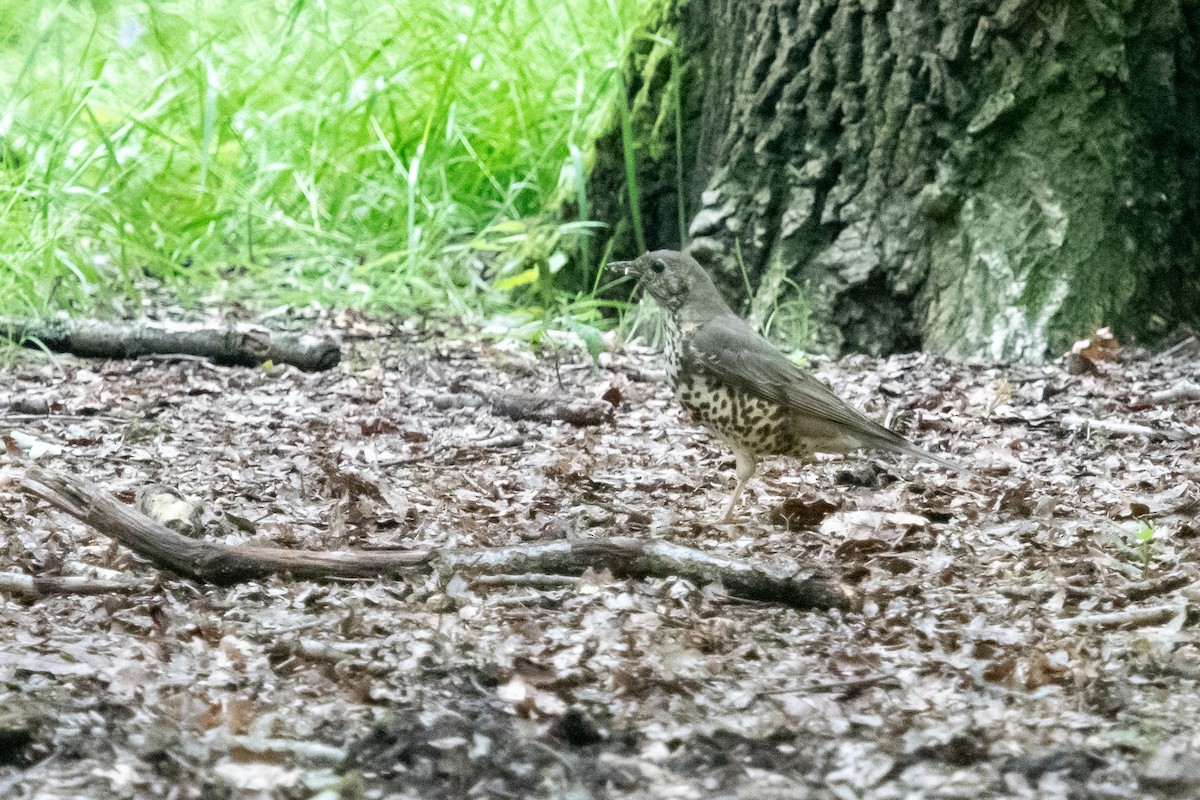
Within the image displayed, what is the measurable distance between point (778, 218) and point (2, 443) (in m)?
3.25

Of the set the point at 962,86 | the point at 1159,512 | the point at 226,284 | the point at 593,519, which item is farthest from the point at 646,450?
the point at 226,284

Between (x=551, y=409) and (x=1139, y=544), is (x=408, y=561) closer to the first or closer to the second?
(x=1139, y=544)

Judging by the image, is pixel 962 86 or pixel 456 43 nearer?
pixel 962 86

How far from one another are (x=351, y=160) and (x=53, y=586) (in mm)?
4767

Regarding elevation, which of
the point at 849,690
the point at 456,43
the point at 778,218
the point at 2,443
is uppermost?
the point at 456,43

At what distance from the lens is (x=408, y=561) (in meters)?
3.21

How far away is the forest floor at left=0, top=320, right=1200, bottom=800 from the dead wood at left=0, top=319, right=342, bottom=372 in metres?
0.79

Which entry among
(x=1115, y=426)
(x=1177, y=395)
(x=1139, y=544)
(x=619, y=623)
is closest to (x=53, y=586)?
(x=619, y=623)

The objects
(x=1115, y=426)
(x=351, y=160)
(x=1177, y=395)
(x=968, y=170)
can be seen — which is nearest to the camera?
(x=1115, y=426)

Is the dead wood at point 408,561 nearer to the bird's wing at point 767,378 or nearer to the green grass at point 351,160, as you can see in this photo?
the bird's wing at point 767,378

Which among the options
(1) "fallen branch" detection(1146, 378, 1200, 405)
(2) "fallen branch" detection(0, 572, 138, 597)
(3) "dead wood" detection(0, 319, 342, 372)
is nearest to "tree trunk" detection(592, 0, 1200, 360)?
(1) "fallen branch" detection(1146, 378, 1200, 405)

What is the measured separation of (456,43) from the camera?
7590 mm

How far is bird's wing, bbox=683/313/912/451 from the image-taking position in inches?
167

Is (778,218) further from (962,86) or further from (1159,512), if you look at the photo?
(1159,512)
